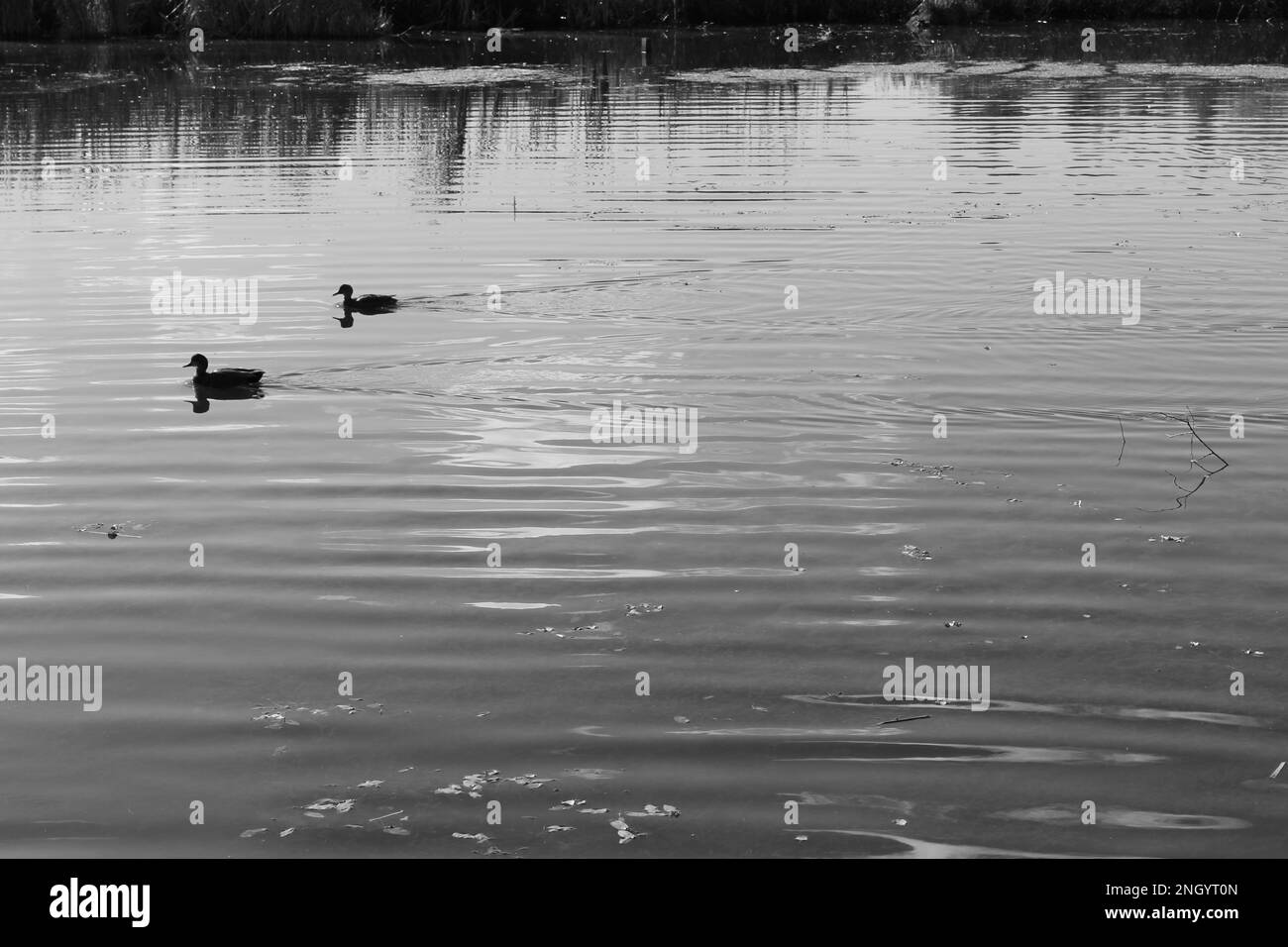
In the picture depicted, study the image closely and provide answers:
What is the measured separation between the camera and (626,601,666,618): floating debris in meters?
9.56

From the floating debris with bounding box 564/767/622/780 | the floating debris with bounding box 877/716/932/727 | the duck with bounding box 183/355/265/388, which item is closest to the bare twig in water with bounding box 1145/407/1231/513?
the floating debris with bounding box 877/716/932/727

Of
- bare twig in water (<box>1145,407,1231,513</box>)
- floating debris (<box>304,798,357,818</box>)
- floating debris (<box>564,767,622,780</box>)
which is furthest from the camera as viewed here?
bare twig in water (<box>1145,407,1231,513</box>)

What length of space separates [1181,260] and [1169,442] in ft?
25.0

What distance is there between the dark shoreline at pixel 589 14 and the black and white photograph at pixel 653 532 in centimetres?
2593

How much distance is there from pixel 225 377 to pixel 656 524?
17.7 feet

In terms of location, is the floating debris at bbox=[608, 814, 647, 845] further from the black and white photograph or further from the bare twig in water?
the bare twig in water

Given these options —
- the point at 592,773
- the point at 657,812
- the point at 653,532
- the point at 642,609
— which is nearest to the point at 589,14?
the point at 653,532

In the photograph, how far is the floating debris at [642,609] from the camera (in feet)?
31.4

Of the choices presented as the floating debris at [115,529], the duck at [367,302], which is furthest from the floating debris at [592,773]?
the duck at [367,302]

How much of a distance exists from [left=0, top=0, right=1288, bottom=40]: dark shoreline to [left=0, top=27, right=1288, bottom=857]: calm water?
27537 mm

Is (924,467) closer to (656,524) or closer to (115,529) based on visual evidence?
(656,524)

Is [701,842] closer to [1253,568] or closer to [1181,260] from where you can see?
[1253,568]

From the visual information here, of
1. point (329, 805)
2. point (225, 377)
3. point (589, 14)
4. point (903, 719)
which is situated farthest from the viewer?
point (589, 14)

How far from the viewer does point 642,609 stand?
9625 mm
